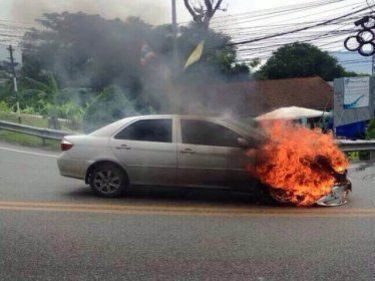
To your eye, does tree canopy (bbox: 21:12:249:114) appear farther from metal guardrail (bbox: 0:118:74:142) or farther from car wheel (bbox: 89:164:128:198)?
metal guardrail (bbox: 0:118:74:142)

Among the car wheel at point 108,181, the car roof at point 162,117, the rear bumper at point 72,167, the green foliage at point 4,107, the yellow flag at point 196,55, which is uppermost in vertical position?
the yellow flag at point 196,55

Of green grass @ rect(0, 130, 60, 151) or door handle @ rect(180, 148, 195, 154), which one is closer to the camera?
door handle @ rect(180, 148, 195, 154)

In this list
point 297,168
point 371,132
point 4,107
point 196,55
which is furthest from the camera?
point 371,132

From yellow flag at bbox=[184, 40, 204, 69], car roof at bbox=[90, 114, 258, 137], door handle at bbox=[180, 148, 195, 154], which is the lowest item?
door handle at bbox=[180, 148, 195, 154]

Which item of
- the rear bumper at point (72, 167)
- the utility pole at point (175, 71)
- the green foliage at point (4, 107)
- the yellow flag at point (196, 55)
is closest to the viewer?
the rear bumper at point (72, 167)

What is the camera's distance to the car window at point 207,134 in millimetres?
6934

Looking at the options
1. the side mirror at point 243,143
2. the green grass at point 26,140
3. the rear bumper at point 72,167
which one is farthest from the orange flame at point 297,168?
the green grass at point 26,140

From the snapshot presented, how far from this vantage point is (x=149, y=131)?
731cm

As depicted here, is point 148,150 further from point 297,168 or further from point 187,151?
point 297,168

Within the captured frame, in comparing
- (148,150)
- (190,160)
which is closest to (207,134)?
(190,160)

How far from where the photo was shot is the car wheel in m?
7.27

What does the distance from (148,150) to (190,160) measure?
0.63 m

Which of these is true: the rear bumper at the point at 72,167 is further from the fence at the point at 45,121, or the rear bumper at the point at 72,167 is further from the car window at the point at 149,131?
the fence at the point at 45,121

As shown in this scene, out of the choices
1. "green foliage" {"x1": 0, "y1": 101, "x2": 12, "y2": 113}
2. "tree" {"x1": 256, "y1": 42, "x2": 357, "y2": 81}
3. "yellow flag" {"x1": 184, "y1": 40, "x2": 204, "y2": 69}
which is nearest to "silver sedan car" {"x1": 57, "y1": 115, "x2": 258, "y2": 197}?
"yellow flag" {"x1": 184, "y1": 40, "x2": 204, "y2": 69}
